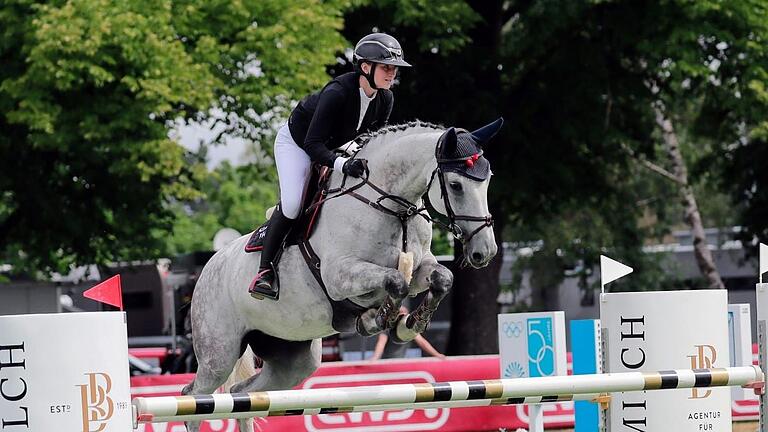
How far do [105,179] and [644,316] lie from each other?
12.5 m

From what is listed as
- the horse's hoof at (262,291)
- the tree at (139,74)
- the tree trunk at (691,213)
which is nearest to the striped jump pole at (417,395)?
the horse's hoof at (262,291)

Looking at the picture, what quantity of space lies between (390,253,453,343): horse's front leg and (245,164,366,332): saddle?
298 mm

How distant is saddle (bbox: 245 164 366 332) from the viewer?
676 centimetres

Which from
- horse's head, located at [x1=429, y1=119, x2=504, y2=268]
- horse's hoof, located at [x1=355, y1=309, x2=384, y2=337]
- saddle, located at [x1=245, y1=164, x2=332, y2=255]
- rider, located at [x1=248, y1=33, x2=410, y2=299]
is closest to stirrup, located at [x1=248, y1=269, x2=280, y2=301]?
rider, located at [x1=248, y1=33, x2=410, y2=299]

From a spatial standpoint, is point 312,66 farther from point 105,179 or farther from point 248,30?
point 105,179

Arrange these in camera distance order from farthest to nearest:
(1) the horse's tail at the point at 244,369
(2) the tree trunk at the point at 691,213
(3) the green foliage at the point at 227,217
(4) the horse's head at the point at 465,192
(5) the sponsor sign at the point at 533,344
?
(3) the green foliage at the point at 227,217, (2) the tree trunk at the point at 691,213, (5) the sponsor sign at the point at 533,344, (1) the horse's tail at the point at 244,369, (4) the horse's head at the point at 465,192

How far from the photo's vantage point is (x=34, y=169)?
693 inches

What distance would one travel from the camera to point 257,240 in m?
7.28

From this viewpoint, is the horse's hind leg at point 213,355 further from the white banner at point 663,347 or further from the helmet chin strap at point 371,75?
the white banner at point 663,347

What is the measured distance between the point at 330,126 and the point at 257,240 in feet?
2.94

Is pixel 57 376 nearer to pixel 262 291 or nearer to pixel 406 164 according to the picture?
pixel 262 291

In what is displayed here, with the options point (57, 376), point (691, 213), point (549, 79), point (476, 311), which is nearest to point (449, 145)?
point (57, 376)

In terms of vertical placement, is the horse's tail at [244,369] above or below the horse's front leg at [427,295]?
below

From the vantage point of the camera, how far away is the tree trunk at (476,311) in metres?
19.5
